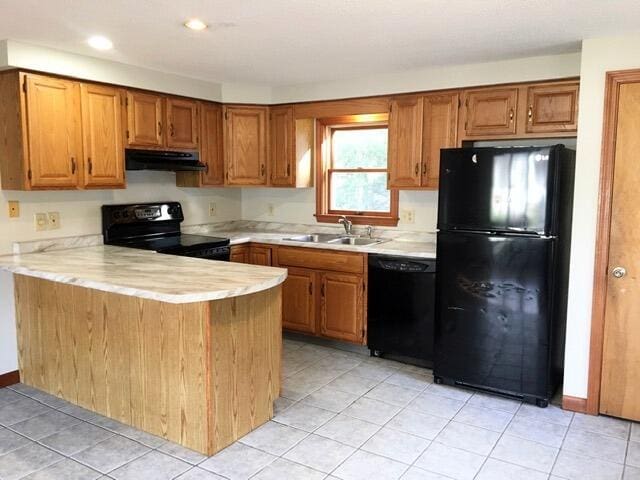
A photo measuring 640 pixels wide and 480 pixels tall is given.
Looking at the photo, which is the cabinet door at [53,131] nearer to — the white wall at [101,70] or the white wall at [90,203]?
the white wall at [101,70]

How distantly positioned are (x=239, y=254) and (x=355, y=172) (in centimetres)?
127

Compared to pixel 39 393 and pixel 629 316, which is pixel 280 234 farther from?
pixel 629 316

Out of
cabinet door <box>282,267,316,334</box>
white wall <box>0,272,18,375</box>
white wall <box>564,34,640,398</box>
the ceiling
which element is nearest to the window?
cabinet door <box>282,267,316,334</box>

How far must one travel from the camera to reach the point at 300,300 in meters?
4.39

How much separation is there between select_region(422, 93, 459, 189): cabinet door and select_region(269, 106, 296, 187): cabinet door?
4.08 ft

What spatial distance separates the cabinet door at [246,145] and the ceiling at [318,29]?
0.85 metres

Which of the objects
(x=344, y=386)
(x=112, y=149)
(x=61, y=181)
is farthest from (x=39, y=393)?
(x=344, y=386)

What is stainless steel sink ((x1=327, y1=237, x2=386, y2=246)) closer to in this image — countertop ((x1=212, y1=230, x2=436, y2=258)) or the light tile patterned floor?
countertop ((x1=212, y1=230, x2=436, y2=258))

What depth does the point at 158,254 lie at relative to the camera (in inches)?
141

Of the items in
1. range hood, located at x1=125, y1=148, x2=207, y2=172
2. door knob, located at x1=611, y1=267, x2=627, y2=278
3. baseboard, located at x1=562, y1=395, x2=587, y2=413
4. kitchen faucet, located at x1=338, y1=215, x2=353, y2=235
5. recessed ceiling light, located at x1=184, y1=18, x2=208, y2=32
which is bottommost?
baseboard, located at x1=562, y1=395, x2=587, y2=413

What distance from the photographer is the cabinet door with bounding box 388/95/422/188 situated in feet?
13.2

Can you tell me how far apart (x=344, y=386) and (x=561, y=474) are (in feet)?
4.76

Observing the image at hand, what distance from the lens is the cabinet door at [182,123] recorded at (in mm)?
4184

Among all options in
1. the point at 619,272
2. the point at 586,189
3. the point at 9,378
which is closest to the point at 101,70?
the point at 9,378
